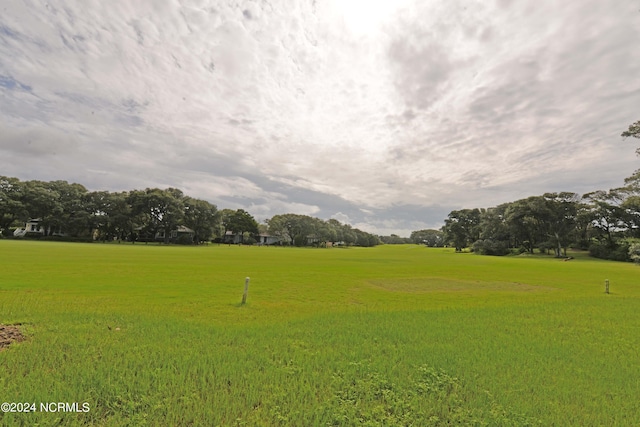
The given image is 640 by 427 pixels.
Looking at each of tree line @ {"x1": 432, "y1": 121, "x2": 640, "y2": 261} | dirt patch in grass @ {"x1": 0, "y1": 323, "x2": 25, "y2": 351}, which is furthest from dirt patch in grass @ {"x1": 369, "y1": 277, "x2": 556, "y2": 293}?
tree line @ {"x1": 432, "y1": 121, "x2": 640, "y2": 261}

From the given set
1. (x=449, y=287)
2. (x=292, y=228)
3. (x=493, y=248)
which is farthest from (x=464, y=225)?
(x=449, y=287)

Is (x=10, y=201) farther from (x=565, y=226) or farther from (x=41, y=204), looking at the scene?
(x=565, y=226)

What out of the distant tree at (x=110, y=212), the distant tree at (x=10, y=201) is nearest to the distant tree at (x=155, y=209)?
the distant tree at (x=110, y=212)

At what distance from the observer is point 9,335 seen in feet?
23.9

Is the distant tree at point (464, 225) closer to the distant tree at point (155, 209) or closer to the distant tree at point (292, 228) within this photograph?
the distant tree at point (292, 228)

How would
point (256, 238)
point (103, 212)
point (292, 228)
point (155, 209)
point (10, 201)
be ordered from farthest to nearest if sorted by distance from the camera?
point (256, 238) < point (292, 228) < point (155, 209) < point (103, 212) < point (10, 201)

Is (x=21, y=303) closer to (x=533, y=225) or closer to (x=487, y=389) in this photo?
(x=487, y=389)

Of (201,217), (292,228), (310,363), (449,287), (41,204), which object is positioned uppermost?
(41,204)

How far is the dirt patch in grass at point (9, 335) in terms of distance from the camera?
Result: 22.3 feet

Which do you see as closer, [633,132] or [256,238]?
[633,132]

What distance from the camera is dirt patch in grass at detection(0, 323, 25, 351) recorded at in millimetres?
6794

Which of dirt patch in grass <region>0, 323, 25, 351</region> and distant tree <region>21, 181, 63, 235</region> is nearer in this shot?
dirt patch in grass <region>0, 323, 25, 351</region>

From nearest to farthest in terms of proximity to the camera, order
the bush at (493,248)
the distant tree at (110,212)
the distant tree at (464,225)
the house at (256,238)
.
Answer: the distant tree at (110,212), the bush at (493,248), the distant tree at (464,225), the house at (256,238)

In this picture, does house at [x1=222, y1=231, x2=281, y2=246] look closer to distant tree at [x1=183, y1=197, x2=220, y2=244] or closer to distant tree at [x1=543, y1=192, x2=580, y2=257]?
distant tree at [x1=183, y1=197, x2=220, y2=244]
